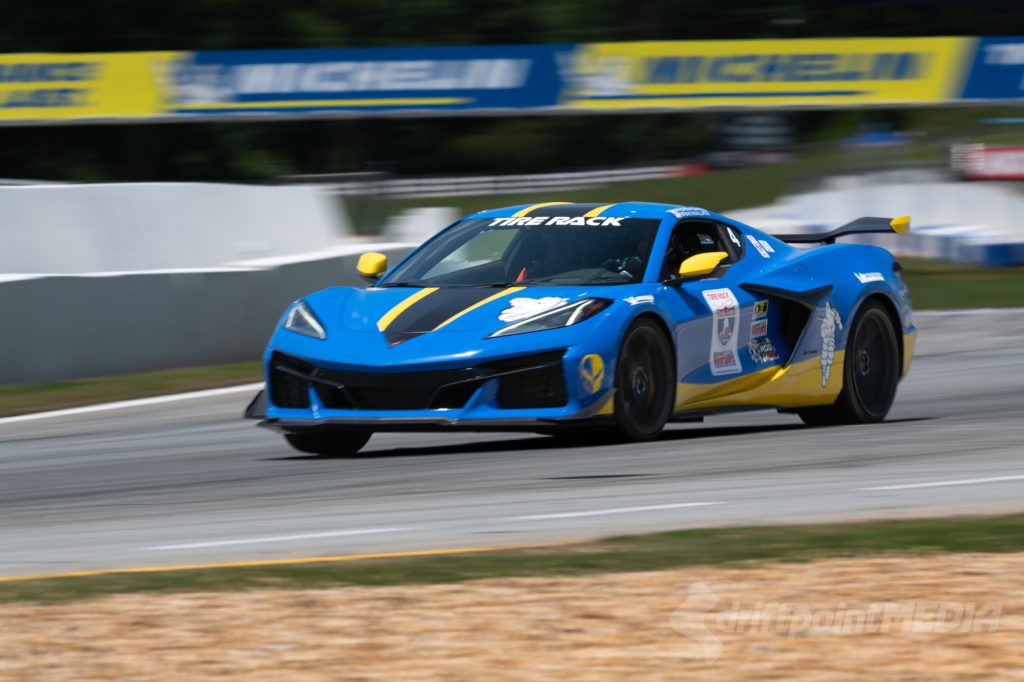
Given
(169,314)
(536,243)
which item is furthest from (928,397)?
(169,314)

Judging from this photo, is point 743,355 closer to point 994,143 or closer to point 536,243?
point 536,243

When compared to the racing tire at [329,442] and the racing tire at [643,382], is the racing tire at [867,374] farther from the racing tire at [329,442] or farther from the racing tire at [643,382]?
the racing tire at [329,442]

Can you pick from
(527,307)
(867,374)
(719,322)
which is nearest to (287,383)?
(527,307)

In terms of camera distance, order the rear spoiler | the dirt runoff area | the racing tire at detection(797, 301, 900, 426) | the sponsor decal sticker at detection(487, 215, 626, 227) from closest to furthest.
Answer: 1. the dirt runoff area
2. the sponsor decal sticker at detection(487, 215, 626, 227)
3. the racing tire at detection(797, 301, 900, 426)
4. the rear spoiler

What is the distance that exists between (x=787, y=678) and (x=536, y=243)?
499 cm

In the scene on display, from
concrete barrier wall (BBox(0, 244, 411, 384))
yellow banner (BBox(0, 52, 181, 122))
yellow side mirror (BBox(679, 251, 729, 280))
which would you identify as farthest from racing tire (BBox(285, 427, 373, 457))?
yellow banner (BBox(0, 52, 181, 122))

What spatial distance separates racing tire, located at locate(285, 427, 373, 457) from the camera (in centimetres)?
869

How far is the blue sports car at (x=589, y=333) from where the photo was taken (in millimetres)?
7852

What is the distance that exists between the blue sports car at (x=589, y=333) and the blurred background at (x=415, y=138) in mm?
5080

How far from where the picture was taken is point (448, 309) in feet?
26.9

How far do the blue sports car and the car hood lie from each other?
0.01 m

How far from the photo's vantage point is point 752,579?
510 centimetres

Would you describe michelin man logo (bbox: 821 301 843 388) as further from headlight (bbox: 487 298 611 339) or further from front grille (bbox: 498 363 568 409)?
front grille (bbox: 498 363 568 409)

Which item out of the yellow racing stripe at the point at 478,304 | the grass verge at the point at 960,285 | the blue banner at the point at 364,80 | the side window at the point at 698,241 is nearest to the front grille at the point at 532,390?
the yellow racing stripe at the point at 478,304
